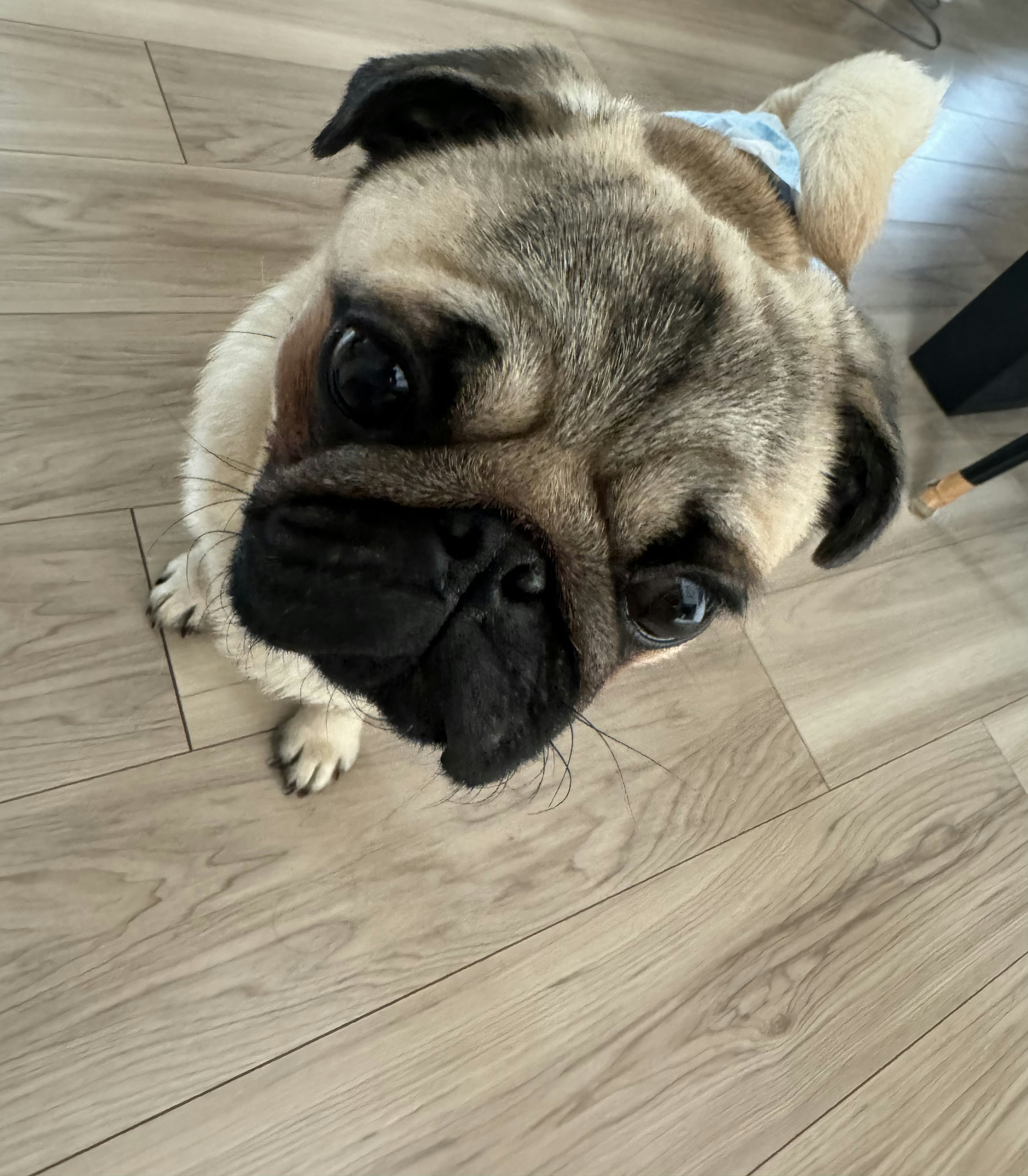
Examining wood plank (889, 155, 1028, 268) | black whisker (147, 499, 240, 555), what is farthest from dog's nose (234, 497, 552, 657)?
wood plank (889, 155, 1028, 268)

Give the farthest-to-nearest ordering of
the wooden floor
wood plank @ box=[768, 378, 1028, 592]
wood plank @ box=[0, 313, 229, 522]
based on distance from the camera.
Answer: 1. wood plank @ box=[768, 378, 1028, 592]
2. wood plank @ box=[0, 313, 229, 522]
3. the wooden floor

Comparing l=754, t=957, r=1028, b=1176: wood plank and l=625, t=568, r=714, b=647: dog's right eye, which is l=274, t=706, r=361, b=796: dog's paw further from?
l=754, t=957, r=1028, b=1176: wood plank

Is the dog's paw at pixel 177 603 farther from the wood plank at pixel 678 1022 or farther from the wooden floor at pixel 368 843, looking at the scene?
the wood plank at pixel 678 1022

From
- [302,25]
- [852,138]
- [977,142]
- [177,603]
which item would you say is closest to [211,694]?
[177,603]

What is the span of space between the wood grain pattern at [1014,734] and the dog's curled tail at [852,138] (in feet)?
4.98

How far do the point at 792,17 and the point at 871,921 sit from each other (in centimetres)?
405

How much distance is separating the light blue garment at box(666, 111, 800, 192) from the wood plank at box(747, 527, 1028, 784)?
1127 mm

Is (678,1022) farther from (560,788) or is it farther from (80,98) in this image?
(80,98)

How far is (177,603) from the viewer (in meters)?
1.71

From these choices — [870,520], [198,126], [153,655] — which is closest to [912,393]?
[870,520]

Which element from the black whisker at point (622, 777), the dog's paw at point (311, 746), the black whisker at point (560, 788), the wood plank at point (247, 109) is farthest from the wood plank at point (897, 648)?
the wood plank at point (247, 109)

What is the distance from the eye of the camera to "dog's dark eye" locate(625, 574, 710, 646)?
1.20m

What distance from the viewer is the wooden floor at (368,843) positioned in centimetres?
150

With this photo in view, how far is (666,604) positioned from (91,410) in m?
1.45
